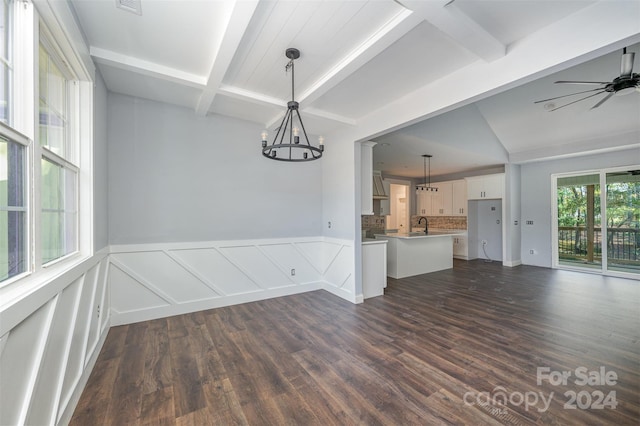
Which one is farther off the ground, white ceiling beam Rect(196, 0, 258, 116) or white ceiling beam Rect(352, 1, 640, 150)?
white ceiling beam Rect(196, 0, 258, 116)

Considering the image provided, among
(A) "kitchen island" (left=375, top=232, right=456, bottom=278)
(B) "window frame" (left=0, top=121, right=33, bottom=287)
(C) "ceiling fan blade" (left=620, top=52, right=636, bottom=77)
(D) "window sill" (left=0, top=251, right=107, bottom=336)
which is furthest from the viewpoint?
(A) "kitchen island" (left=375, top=232, right=456, bottom=278)

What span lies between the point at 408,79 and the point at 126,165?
3553 millimetres

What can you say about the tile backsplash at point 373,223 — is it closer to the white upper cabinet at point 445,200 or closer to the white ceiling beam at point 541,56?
the white upper cabinet at point 445,200

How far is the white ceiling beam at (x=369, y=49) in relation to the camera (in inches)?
75.3

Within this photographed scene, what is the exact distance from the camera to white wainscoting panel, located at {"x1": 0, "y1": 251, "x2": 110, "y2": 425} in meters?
0.99

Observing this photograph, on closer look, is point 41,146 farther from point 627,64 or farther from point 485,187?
point 485,187

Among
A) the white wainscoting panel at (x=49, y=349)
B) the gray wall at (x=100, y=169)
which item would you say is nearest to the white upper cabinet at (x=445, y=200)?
the gray wall at (x=100, y=169)

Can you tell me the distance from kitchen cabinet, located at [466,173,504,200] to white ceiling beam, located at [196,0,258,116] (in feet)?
24.1

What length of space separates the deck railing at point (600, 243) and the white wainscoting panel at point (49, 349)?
28.5 feet

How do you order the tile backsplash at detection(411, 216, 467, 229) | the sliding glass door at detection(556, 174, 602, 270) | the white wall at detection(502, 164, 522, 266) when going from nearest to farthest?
1. the sliding glass door at detection(556, 174, 602, 270)
2. the white wall at detection(502, 164, 522, 266)
3. the tile backsplash at detection(411, 216, 467, 229)

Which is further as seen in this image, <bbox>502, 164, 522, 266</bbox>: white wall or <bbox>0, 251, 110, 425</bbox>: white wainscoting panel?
<bbox>502, 164, 522, 266</bbox>: white wall

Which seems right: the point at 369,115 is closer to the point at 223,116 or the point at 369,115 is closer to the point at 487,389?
the point at 223,116

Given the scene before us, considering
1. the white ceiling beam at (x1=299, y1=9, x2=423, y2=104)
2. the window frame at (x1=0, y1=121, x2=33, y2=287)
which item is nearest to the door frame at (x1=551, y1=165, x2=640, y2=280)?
the white ceiling beam at (x1=299, y1=9, x2=423, y2=104)

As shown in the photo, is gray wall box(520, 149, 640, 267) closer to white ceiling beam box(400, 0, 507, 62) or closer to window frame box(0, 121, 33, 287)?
white ceiling beam box(400, 0, 507, 62)
